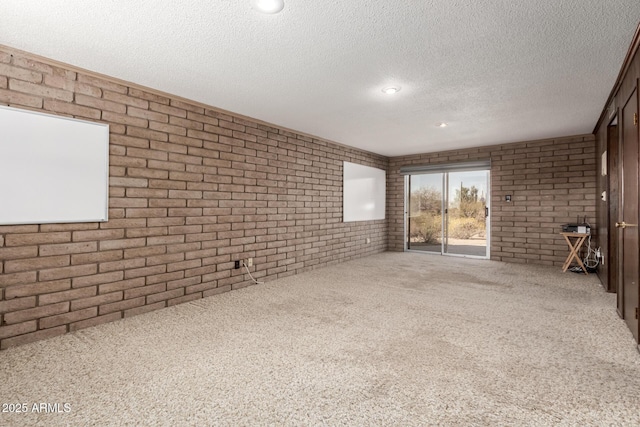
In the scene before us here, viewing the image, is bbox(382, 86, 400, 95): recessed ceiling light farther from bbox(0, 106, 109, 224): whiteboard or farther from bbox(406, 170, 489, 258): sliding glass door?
bbox(406, 170, 489, 258): sliding glass door

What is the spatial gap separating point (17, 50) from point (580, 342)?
16.3 feet

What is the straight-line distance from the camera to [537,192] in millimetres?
5922

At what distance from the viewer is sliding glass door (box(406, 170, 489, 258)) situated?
7.00 m

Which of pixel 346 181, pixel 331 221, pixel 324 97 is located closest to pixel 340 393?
pixel 324 97

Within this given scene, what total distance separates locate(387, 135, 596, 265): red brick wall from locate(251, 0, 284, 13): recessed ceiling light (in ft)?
18.7

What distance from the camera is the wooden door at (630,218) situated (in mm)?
2443

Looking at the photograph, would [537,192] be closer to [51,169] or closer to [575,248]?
[575,248]

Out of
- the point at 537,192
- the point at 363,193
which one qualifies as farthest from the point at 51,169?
the point at 537,192

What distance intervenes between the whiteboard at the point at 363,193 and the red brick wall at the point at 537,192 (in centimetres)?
169

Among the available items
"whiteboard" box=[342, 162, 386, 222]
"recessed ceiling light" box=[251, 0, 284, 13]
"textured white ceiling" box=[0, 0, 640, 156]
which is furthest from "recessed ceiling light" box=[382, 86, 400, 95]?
"whiteboard" box=[342, 162, 386, 222]

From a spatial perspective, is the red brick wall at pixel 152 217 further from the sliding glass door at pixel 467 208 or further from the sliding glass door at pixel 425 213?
the sliding glass door at pixel 467 208

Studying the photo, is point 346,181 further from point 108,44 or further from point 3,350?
point 3,350

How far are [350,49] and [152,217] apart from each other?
2.53 m

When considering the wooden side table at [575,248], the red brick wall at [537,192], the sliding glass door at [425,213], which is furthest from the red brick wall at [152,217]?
the wooden side table at [575,248]
